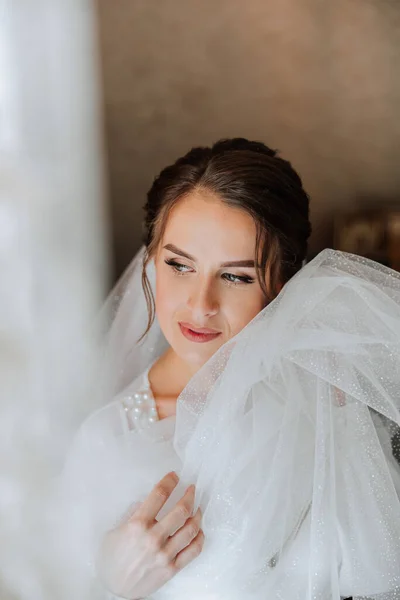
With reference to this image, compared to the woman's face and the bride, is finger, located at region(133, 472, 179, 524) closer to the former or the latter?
the bride

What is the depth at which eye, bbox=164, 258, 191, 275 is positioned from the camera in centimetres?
Result: 99

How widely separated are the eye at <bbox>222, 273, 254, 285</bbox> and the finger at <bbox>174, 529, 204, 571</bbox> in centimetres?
34

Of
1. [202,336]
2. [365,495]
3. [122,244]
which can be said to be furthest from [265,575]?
[122,244]

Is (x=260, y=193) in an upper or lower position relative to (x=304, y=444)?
upper

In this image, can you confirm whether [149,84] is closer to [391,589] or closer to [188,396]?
[188,396]

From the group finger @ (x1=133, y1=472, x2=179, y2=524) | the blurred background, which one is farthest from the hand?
the blurred background

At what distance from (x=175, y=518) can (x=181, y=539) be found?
0.03 meters

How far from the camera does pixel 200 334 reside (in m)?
0.99

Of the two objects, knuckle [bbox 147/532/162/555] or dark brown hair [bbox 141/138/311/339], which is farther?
dark brown hair [bbox 141/138/311/339]

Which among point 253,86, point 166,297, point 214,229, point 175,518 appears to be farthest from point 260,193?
point 253,86

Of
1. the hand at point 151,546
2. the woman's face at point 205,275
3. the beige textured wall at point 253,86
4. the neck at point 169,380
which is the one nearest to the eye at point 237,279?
the woman's face at point 205,275

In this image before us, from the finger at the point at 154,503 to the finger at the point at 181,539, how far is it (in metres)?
0.04

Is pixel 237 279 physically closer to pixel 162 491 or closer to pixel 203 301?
pixel 203 301

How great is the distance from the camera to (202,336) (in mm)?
987
